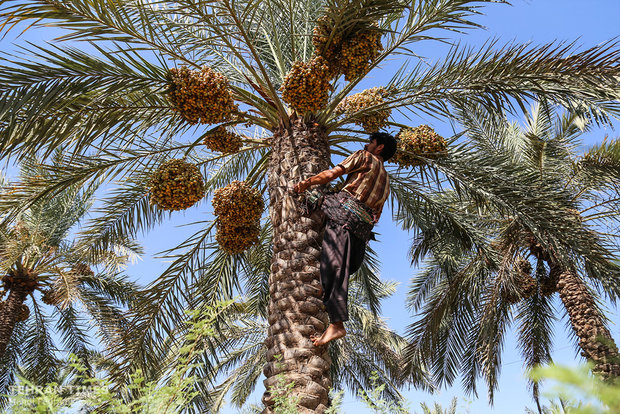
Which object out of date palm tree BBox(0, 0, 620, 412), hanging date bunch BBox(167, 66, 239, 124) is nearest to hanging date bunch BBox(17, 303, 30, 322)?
date palm tree BBox(0, 0, 620, 412)

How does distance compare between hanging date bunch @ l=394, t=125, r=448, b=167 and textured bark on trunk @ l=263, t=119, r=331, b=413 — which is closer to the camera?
textured bark on trunk @ l=263, t=119, r=331, b=413

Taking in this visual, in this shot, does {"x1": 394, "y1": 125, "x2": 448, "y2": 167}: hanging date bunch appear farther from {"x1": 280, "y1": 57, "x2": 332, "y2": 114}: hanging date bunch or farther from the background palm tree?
the background palm tree

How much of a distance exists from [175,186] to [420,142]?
8.01 ft

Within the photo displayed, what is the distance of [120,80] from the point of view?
4809 millimetres

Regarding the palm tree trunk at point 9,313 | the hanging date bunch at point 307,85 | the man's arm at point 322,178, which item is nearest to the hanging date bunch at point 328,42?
the hanging date bunch at point 307,85

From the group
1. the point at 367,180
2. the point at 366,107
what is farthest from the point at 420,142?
the point at 367,180

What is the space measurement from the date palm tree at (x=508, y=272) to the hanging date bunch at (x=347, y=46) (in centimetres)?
209

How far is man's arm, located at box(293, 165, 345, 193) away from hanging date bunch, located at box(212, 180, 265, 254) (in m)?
0.77

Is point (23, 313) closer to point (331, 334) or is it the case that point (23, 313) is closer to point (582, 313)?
point (331, 334)

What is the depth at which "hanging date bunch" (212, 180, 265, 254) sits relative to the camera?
200 inches

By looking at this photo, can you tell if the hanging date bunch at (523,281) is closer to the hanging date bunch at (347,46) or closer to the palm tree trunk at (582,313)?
the palm tree trunk at (582,313)

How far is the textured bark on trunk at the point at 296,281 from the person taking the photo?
12.8ft

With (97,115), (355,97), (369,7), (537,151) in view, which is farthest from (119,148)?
(537,151)

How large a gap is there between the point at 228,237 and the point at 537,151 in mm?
6495
